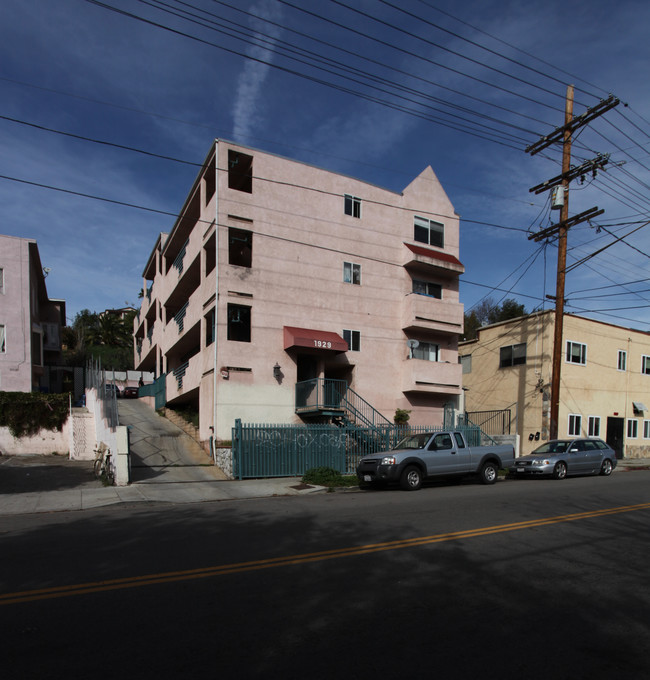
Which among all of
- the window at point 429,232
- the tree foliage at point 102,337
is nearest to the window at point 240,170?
the window at point 429,232

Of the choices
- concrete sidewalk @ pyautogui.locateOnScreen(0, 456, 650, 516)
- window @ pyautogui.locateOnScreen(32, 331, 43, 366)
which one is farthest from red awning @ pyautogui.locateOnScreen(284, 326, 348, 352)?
window @ pyautogui.locateOnScreen(32, 331, 43, 366)

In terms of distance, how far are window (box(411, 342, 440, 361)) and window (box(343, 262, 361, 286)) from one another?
4461 millimetres

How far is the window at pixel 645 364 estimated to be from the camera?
3186 centimetres

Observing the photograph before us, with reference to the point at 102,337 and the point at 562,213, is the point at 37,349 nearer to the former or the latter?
the point at 562,213

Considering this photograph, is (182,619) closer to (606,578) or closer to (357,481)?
(606,578)

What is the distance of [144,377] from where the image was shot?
139 ft

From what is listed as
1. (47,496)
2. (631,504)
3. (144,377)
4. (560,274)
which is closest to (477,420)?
(560,274)

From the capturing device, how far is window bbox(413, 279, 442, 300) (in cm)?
2572

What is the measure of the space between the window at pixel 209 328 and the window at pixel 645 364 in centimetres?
2590

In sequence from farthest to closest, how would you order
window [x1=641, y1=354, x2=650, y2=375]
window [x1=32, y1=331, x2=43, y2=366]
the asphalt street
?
window [x1=641, y1=354, x2=650, y2=375]
window [x1=32, y1=331, x2=43, y2=366]
the asphalt street

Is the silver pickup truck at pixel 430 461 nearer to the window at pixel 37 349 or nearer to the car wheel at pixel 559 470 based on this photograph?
the car wheel at pixel 559 470

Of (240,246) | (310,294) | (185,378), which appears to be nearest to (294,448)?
(310,294)

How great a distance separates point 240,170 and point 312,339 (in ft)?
26.6

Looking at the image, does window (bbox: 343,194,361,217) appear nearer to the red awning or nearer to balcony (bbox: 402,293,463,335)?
balcony (bbox: 402,293,463,335)
